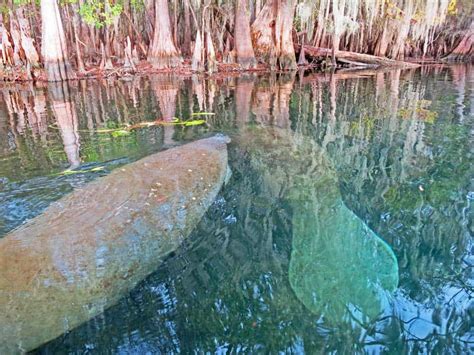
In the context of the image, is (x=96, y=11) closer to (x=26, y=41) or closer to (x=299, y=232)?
(x=26, y=41)

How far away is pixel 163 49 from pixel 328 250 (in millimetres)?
14142

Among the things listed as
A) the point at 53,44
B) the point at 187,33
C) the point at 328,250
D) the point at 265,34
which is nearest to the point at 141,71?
the point at 187,33

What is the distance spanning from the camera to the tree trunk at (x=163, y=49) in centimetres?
1482

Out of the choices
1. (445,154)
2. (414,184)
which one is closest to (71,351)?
(414,184)

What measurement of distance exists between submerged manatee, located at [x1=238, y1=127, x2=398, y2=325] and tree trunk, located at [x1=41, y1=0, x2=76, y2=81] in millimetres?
10917

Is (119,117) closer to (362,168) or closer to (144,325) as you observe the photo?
(362,168)

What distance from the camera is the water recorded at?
74.9 inches

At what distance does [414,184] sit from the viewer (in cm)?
362

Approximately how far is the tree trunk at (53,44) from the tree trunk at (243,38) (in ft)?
21.1

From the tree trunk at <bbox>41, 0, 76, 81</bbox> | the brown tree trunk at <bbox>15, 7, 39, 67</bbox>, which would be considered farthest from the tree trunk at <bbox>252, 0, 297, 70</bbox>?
the brown tree trunk at <bbox>15, 7, 39, 67</bbox>

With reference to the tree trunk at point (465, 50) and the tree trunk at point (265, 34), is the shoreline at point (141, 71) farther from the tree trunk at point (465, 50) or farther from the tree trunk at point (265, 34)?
the tree trunk at point (465, 50)

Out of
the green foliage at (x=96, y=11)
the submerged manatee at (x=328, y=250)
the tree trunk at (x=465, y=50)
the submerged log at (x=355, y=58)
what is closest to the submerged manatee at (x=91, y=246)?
the submerged manatee at (x=328, y=250)

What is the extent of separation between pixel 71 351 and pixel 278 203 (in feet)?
6.37

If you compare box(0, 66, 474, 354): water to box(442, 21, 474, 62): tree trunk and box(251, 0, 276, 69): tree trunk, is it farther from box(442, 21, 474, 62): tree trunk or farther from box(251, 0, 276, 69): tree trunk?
box(442, 21, 474, 62): tree trunk
